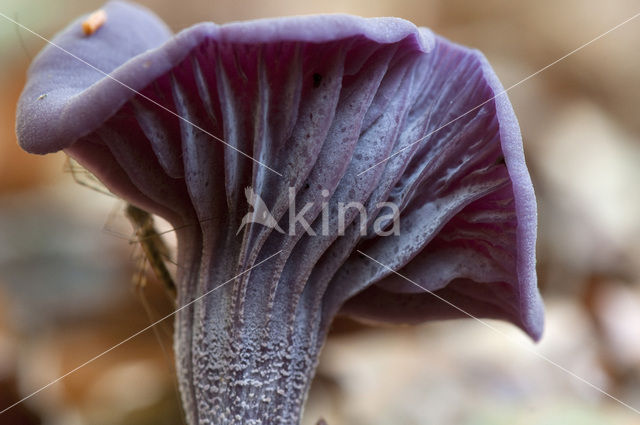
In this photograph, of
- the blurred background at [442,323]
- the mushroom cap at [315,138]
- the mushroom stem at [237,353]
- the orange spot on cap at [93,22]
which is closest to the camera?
the mushroom cap at [315,138]

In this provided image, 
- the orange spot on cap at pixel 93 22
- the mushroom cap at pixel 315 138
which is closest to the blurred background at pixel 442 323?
the orange spot on cap at pixel 93 22

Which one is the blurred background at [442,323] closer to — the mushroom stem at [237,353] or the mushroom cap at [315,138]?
the mushroom stem at [237,353]

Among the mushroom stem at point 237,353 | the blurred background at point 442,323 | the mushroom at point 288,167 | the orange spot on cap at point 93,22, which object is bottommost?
the blurred background at point 442,323

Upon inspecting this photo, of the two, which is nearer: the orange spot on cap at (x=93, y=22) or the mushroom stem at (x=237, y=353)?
the mushroom stem at (x=237, y=353)

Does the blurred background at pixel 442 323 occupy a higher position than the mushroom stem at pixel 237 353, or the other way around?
the mushroom stem at pixel 237 353

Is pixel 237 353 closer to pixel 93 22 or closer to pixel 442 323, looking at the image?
pixel 93 22

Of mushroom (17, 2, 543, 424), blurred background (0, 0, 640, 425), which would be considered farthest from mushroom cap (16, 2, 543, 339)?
blurred background (0, 0, 640, 425)

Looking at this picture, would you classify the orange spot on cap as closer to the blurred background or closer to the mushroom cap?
the mushroom cap
